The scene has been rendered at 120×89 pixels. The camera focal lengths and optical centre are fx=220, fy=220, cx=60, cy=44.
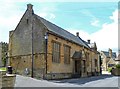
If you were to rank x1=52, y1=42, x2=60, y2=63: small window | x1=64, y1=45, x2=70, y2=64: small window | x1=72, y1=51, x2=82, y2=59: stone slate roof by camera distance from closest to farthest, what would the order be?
x1=52, y1=42, x2=60, y2=63: small window → x1=64, y1=45, x2=70, y2=64: small window → x1=72, y1=51, x2=82, y2=59: stone slate roof

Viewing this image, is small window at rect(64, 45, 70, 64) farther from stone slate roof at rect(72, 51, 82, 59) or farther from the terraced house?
stone slate roof at rect(72, 51, 82, 59)

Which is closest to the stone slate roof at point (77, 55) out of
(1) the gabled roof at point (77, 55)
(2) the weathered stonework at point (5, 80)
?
(1) the gabled roof at point (77, 55)

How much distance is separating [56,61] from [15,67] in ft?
18.9

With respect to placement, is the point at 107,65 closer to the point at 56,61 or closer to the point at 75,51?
the point at 75,51

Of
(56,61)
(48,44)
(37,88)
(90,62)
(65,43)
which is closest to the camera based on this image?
(37,88)

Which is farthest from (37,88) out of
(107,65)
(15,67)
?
(107,65)

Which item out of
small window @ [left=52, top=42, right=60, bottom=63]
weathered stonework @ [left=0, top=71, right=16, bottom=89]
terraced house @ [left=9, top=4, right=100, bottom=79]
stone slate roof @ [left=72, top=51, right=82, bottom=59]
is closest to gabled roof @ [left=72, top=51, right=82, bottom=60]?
stone slate roof @ [left=72, top=51, right=82, bottom=59]

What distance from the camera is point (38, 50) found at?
88.0 feet

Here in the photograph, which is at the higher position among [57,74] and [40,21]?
[40,21]

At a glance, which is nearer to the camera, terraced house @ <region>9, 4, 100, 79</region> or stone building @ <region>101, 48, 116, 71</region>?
terraced house @ <region>9, 4, 100, 79</region>

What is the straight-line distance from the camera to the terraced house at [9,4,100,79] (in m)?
26.2

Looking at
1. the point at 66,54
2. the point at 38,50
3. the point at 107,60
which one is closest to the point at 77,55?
the point at 66,54

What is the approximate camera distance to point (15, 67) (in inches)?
1162

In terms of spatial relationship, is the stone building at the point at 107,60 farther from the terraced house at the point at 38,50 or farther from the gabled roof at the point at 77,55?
the terraced house at the point at 38,50
